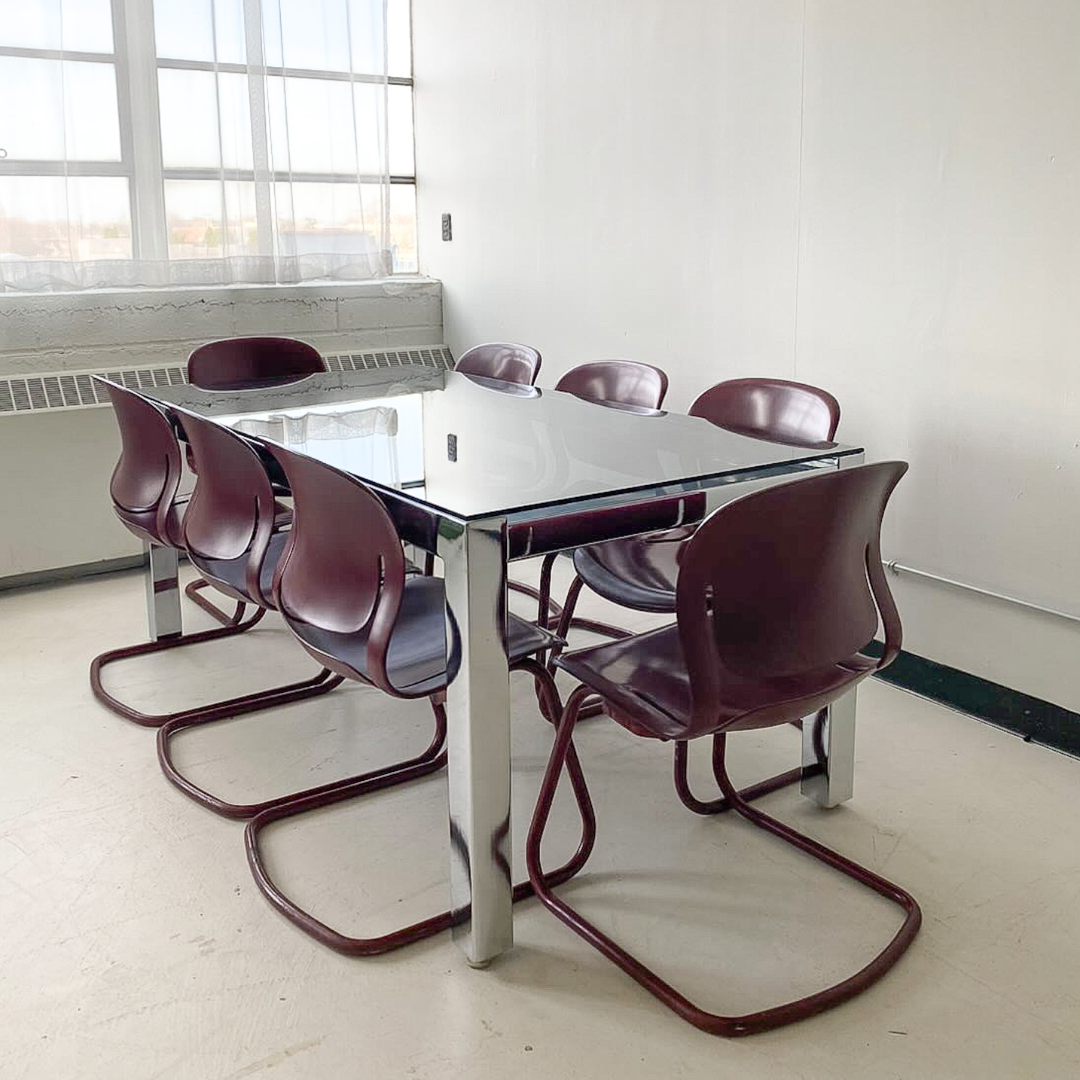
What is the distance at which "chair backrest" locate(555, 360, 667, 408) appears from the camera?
325 centimetres

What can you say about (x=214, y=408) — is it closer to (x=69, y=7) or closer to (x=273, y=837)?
(x=273, y=837)

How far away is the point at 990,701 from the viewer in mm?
2975

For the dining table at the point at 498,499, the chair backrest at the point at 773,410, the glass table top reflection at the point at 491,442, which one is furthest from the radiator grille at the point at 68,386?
the chair backrest at the point at 773,410

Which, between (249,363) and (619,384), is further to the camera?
(249,363)

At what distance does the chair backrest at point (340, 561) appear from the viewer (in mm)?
1918

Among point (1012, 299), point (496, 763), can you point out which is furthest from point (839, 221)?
point (496, 763)

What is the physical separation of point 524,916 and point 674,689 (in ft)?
1.69

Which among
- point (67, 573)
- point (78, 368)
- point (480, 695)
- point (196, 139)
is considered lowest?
point (67, 573)

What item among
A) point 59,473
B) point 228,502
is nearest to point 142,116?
point 59,473

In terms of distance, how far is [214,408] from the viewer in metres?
3.03

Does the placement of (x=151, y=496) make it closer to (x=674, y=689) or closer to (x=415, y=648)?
(x=415, y=648)

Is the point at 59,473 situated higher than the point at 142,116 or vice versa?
the point at 142,116

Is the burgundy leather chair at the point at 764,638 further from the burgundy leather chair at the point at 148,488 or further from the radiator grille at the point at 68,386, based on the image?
the radiator grille at the point at 68,386

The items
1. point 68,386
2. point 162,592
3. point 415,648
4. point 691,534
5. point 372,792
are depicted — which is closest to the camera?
point 415,648
